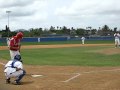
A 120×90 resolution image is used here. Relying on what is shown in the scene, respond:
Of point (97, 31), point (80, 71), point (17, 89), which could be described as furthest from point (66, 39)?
point (17, 89)

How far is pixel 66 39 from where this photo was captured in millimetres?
73688

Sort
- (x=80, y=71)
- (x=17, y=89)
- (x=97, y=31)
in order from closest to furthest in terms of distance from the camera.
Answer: (x=17, y=89)
(x=80, y=71)
(x=97, y=31)

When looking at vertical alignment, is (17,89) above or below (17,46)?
below

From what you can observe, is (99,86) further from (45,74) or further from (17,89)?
(45,74)

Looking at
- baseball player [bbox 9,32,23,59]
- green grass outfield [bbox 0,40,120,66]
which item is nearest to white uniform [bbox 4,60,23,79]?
baseball player [bbox 9,32,23,59]

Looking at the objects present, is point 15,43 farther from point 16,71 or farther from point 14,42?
point 16,71

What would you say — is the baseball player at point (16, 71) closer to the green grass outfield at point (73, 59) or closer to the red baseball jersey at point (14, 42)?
the red baseball jersey at point (14, 42)

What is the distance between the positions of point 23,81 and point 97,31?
106 meters

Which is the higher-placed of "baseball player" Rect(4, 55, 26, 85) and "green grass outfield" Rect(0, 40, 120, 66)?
"baseball player" Rect(4, 55, 26, 85)

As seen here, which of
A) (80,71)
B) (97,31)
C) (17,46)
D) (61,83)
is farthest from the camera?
(97,31)

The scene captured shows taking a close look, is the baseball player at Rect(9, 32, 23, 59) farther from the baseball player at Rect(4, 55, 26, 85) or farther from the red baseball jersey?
the baseball player at Rect(4, 55, 26, 85)

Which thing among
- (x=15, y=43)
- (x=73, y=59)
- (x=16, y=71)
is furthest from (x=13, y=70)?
(x=73, y=59)

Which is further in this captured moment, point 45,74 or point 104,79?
point 45,74

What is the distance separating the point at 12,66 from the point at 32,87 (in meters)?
1.36
